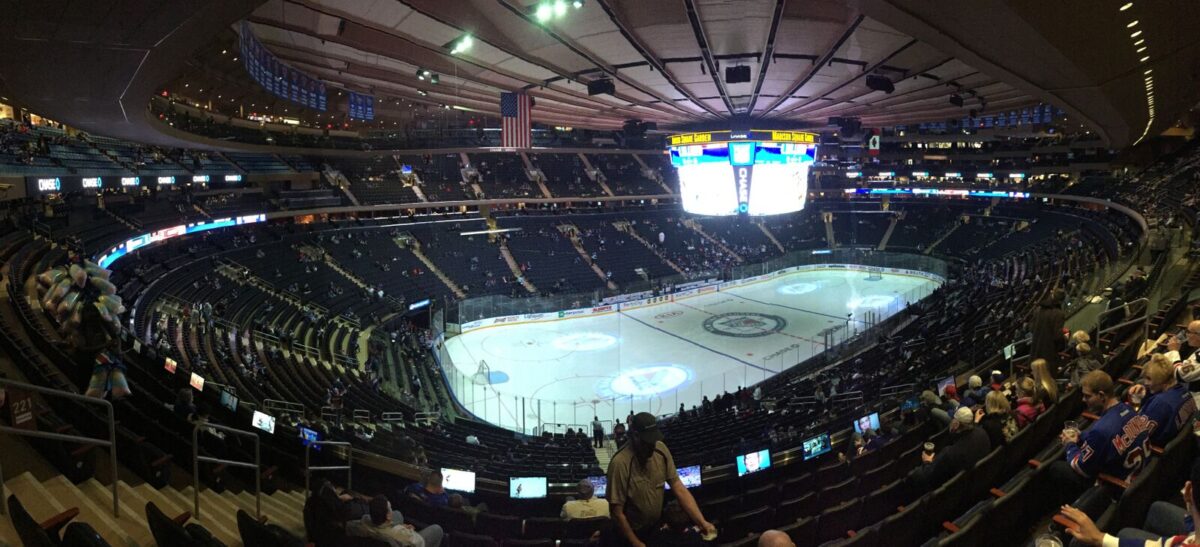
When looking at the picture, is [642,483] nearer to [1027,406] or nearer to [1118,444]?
[1118,444]

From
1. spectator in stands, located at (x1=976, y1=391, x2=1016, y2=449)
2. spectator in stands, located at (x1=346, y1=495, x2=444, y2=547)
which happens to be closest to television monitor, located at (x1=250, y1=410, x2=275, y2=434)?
spectator in stands, located at (x1=346, y1=495, x2=444, y2=547)

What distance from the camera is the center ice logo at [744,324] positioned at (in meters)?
28.1

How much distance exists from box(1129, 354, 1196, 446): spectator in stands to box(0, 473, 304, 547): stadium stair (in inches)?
237

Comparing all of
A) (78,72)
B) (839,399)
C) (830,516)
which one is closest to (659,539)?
(830,516)

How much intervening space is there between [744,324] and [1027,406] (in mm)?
23864

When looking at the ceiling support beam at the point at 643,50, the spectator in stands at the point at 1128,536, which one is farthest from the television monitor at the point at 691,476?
the ceiling support beam at the point at 643,50

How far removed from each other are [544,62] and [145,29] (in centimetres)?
694

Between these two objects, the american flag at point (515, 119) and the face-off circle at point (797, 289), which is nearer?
the american flag at point (515, 119)

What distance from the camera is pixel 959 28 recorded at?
21.4ft

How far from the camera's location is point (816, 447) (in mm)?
9547

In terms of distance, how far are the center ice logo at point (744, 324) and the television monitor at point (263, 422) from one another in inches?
843

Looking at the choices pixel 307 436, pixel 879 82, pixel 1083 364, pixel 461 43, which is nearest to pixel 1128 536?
pixel 1083 364

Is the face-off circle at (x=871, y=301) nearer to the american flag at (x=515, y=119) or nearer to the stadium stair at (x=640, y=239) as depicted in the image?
the stadium stair at (x=640, y=239)

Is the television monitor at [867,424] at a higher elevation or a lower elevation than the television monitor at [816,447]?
higher
